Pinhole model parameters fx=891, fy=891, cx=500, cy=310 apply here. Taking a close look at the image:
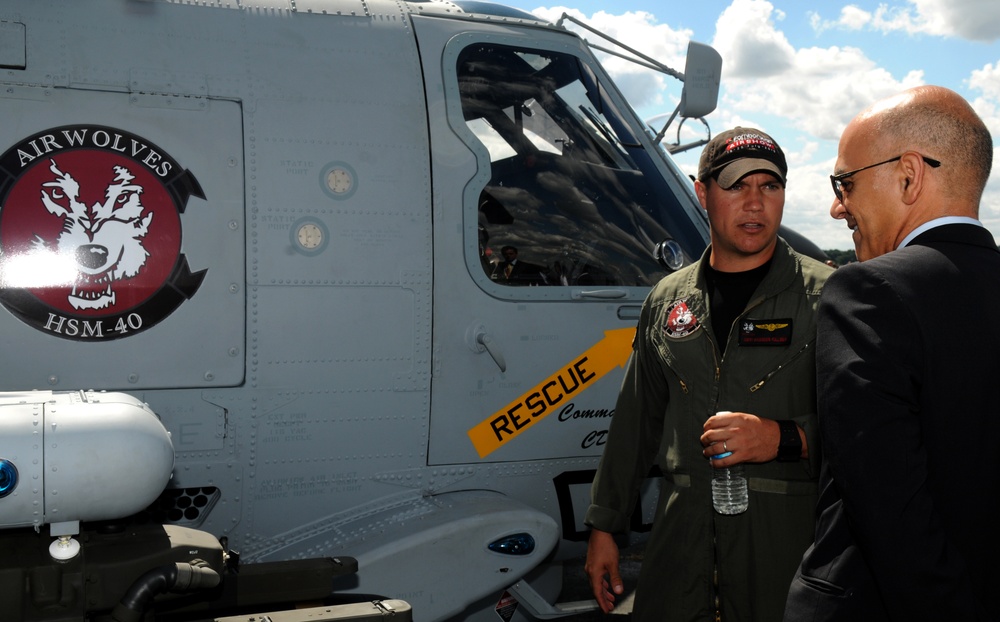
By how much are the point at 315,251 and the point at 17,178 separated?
104cm

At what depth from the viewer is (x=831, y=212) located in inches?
79.5

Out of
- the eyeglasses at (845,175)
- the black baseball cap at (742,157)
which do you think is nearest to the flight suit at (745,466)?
the black baseball cap at (742,157)

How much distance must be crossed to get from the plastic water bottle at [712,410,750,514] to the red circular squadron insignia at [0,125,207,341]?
1956 millimetres

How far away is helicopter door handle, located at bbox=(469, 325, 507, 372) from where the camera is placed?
3572mm

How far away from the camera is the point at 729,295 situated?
2701 millimetres

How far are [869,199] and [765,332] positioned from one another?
751 mm

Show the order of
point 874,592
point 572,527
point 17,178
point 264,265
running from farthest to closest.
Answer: point 572,527 → point 264,265 → point 17,178 → point 874,592

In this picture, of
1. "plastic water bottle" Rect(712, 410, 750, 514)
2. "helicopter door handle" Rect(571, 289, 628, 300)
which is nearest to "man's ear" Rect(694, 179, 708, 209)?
"plastic water bottle" Rect(712, 410, 750, 514)

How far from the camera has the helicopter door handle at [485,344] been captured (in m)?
3.57

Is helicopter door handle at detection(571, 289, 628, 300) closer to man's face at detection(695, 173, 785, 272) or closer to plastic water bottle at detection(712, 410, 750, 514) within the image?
man's face at detection(695, 173, 785, 272)

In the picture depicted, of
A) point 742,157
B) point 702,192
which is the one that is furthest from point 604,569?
point 742,157

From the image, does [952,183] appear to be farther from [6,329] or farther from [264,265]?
[6,329]

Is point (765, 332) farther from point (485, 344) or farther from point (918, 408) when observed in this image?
point (485, 344)

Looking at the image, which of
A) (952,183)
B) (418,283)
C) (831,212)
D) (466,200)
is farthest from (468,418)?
(952,183)
